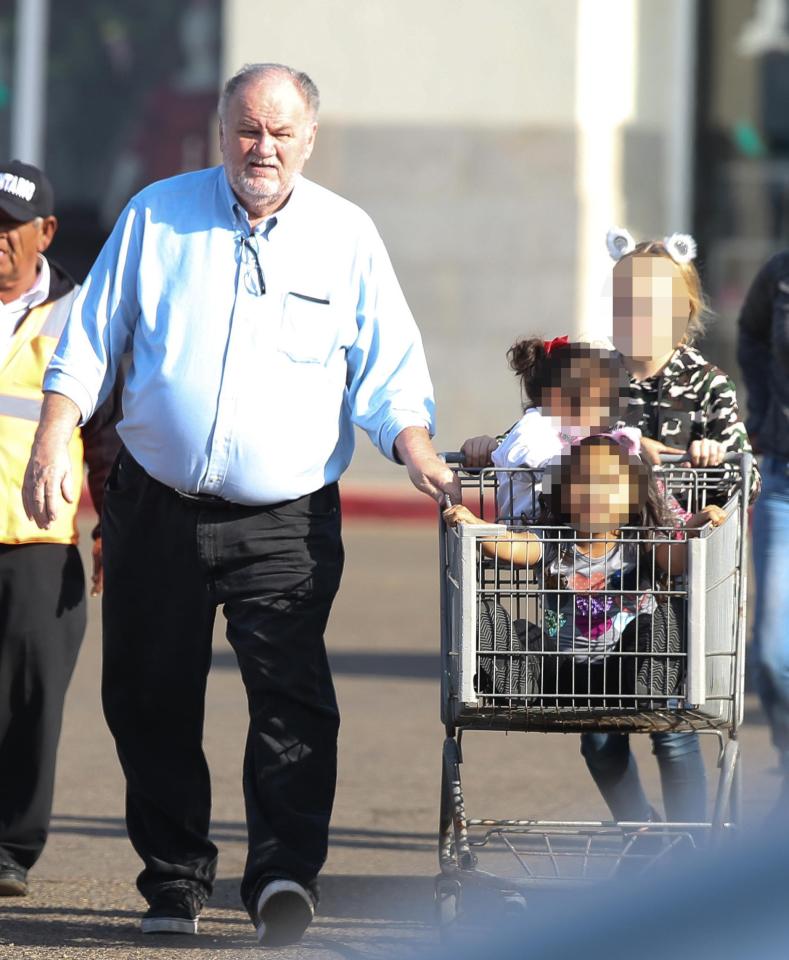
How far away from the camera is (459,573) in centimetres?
471

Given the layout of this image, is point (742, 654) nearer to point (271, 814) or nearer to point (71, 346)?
point (271, 814)

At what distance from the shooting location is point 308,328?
4965 millimetres

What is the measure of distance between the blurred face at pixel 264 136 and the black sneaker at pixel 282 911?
167cm

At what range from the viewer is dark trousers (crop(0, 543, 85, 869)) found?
5547 mm

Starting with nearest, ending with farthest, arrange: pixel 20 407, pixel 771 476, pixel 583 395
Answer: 1. pixel 583 395
2. pixel 20 407
3. pixel 771 476

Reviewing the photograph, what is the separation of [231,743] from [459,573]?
132 inches

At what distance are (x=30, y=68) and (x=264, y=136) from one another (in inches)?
507

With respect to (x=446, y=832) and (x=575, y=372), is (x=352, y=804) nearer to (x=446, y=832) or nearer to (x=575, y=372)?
(x=446, y=832)

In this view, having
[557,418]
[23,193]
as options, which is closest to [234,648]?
[557,418]

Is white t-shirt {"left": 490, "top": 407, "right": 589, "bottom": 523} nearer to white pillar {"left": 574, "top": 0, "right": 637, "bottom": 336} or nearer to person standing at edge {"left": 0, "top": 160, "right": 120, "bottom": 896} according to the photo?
person standing at edge {"left": 0, "top": 160, "right": 120, "bottom": 896}

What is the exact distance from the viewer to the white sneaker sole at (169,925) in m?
5.13

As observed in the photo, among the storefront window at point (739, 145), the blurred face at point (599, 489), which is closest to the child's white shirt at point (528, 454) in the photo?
the blurred face at point (599, 489)


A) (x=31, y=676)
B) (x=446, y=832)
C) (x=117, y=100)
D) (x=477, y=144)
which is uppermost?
(x=117, y=100)

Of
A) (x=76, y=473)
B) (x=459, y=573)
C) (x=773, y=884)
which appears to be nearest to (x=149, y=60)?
(x=76, y=473)
